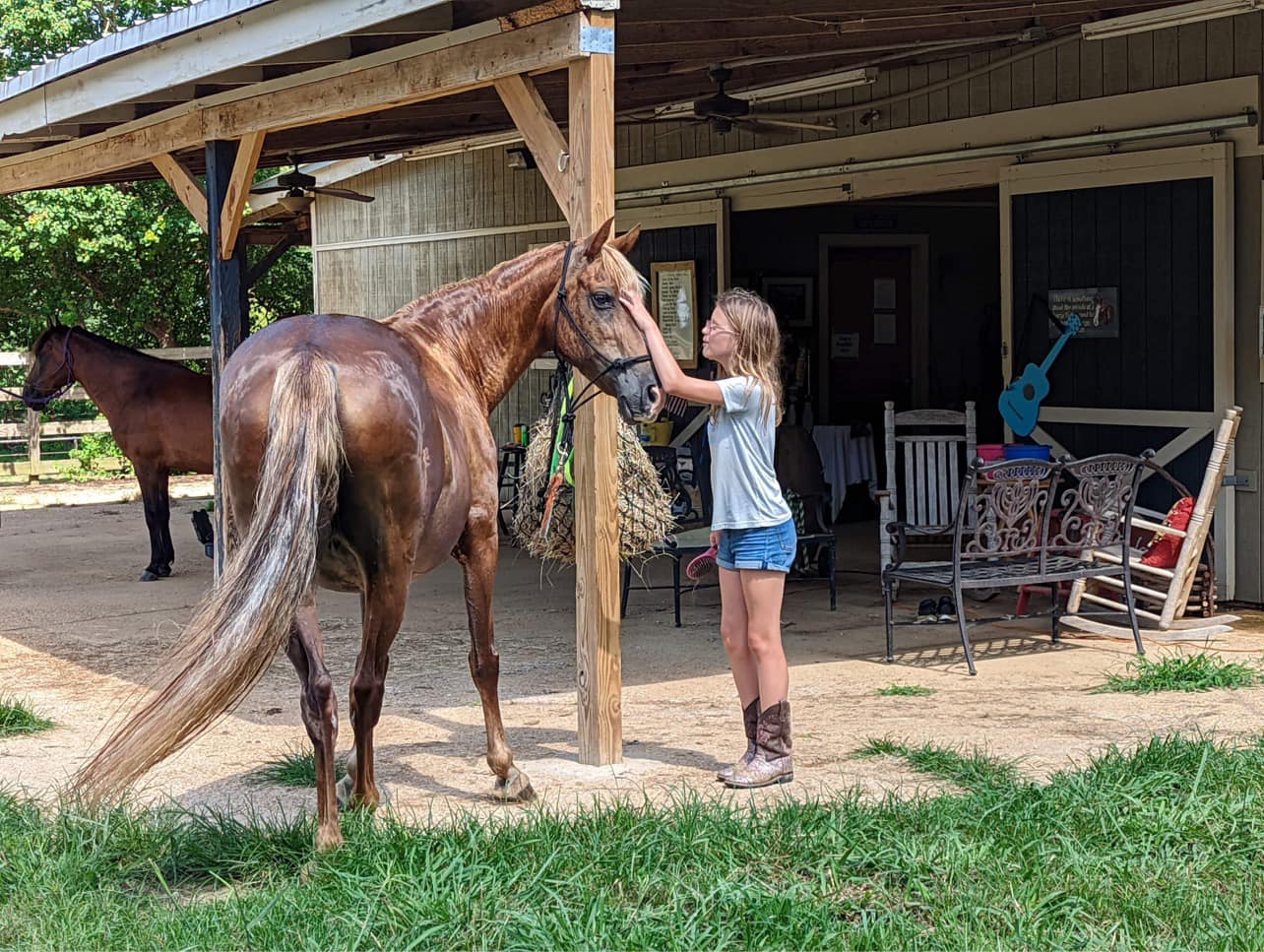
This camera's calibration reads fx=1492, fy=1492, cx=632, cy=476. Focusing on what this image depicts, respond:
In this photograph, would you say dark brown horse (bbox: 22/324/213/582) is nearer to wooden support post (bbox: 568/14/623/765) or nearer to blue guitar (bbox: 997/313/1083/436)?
blue guitar (bbox: 997/313/1083/436)

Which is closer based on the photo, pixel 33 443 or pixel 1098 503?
pixel 1098 503

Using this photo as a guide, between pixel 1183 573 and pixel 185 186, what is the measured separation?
18.3 ft

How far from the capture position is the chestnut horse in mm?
3725

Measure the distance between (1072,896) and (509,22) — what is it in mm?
3511

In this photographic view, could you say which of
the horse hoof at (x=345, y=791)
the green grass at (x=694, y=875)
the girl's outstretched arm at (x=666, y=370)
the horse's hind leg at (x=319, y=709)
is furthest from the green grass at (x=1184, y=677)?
the horse's hind leg at (x=319, y=709)

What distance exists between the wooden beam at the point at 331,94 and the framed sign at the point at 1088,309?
413 centimetres

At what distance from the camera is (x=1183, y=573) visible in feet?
24.1

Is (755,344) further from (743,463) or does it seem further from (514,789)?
(514,789)

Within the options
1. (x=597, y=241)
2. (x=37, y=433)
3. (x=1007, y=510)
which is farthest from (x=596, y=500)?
(x=37, y=433)

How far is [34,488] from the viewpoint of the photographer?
56.2 feet

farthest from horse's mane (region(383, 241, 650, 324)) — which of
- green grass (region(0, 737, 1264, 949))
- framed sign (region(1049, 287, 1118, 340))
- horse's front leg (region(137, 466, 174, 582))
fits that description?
horse's front leg (region(137, 466, 174, 582))

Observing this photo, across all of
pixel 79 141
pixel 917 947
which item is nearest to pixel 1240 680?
pixel 917 947

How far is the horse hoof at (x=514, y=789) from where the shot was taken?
15.6 ft

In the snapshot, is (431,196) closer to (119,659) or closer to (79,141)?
(79,141)
